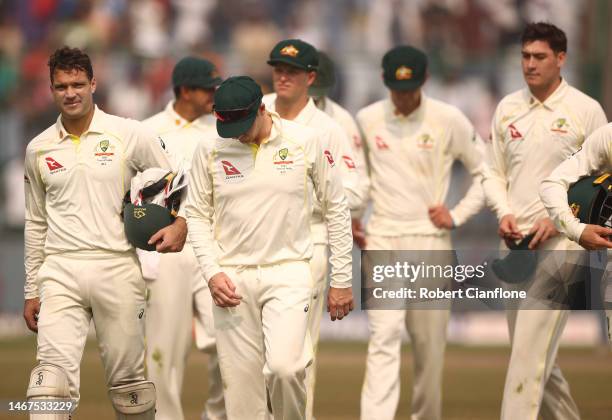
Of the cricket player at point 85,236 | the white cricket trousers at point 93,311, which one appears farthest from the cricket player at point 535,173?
the white cricket trousers at point 93,311

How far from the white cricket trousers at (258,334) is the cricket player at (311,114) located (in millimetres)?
1224

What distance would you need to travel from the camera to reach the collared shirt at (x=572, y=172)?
21.7ft

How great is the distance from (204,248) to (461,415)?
3.68 meters

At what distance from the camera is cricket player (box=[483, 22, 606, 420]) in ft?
24.1

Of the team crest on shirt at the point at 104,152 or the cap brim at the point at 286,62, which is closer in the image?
the team crest on shirt at the point at 104,152

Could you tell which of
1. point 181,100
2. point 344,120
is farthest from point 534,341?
point 181,100

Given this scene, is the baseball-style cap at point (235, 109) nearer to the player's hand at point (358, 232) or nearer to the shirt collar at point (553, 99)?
the shirt collar at point (553, 99)

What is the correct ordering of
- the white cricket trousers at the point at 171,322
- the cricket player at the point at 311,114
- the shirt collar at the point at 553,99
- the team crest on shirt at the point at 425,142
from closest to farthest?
the shirt collar at the point at 553,99, the cricket player at the point at 311,114, the white cricket trousers at the point at 171,322, the team crest on shirt at the point at 425,142

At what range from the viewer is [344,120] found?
343 inches

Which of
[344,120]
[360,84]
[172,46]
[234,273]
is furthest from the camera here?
[172,46]

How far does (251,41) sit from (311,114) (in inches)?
422

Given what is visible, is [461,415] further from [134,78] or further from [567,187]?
[134,78]

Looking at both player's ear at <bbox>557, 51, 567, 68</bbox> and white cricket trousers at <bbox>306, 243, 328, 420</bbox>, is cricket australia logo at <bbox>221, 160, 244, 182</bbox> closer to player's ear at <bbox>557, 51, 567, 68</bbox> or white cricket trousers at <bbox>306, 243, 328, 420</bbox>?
white cricket trousers at <bbox>306, 243, 328, 420</bbox>

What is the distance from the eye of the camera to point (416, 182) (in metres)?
8.81
